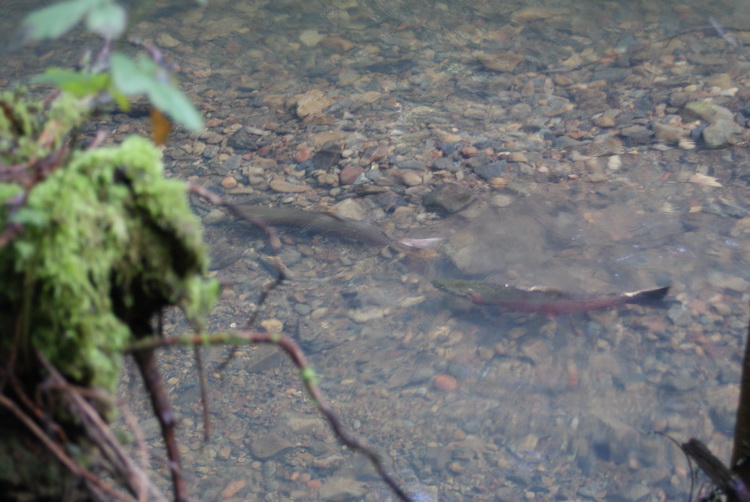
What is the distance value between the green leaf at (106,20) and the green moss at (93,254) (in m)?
0.24

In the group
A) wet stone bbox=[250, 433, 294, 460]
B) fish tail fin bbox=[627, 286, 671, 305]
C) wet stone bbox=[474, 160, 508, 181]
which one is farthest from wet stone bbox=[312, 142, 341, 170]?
fish tail fin bbox=[627, 286, 671, 305]

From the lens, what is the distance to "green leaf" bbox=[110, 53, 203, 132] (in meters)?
0.84

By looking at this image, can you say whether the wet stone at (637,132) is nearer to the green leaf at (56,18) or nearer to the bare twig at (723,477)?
the bare twig at (723,477)

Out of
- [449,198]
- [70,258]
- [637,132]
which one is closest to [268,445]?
[449,198]

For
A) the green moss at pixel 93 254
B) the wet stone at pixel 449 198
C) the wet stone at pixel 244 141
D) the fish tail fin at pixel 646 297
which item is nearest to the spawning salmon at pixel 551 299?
the fish tail fin at pixel 646 297

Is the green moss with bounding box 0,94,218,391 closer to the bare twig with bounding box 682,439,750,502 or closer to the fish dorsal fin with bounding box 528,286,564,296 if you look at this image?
the bare twig with bounding box 682,439,750,502

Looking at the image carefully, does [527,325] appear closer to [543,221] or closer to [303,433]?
[543,221]

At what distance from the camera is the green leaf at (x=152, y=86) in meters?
0.84

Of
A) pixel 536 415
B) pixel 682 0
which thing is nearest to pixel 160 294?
pixel 536 415

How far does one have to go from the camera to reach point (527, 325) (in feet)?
14.6

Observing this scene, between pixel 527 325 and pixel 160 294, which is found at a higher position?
pixel 160 294

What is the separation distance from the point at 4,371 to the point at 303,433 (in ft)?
10.4

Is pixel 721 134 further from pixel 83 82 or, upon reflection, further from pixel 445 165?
pixel 83 82

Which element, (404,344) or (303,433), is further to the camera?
(404,344)
